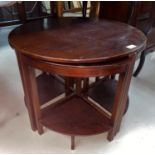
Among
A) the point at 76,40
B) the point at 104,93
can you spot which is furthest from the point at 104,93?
the point at 76,40

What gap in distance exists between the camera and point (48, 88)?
4.62ft

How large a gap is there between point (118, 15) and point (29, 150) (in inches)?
50.9

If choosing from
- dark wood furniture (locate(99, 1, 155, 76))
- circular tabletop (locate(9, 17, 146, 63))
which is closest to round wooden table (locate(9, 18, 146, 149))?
circular tabletop (locate(9, 17, 146, 63))

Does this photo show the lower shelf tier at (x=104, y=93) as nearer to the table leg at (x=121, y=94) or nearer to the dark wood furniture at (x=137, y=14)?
the table leg at (x=121, y=94)

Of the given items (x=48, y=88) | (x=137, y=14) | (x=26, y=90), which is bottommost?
(x=48, y=88)

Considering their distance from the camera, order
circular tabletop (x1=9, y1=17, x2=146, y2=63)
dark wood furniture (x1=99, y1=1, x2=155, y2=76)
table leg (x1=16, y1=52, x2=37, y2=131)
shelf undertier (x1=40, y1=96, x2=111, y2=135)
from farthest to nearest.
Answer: dark wood furniture (x1=99, y1=1, x2=155, y2=76), shelf undertier (x1=40, y1=96, x2=111, y2=135), table leg (x1=16, y1=52, x2=37, y2=131), circular tabletop (x1=9, y1=17, x2=146, y2=63)

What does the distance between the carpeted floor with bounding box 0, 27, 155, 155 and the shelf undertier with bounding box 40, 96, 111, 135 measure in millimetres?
133

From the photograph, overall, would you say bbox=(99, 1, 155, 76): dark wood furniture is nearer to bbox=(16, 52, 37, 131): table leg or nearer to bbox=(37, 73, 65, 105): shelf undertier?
bbox=(37, 73, 65, 105): shelf undertier

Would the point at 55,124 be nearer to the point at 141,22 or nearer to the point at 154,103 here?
the point at 154,103

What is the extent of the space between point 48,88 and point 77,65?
0.68m

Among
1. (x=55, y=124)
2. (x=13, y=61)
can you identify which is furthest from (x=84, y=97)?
(x=13, y=61)

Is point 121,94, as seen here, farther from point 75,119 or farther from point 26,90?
point 26,90

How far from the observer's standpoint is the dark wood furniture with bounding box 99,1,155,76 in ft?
5.00

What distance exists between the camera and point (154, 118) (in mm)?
1330
